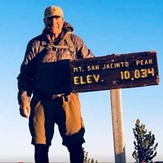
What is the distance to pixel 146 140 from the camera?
182ft

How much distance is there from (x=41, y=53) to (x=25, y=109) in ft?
3.20

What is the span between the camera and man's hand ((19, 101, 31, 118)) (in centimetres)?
752

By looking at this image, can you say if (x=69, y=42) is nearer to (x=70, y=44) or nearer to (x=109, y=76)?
(x=70, y=44)

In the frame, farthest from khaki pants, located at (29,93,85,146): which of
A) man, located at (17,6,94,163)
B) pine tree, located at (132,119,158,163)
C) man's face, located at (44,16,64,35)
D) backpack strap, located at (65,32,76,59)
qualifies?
pine tree, located at (132,119,158,163)

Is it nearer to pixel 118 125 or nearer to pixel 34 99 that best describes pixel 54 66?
pixel 34 99

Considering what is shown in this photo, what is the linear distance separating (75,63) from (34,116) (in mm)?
1091

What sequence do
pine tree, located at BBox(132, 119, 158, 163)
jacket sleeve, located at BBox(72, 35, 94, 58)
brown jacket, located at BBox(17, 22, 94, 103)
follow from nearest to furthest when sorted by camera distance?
brown jacket, located at BBox(17, 22, 94, 103)
jacket sleeve, located at BBox(72, 35, 94, 58)
pine tree, located at BBox(132, 119, 158, 163)

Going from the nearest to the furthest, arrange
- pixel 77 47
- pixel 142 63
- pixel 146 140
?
pixel 142 63
pixel 77 47
pixel 146 140

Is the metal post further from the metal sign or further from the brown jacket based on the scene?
the brown jacket

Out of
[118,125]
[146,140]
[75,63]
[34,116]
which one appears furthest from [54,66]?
[146,140]

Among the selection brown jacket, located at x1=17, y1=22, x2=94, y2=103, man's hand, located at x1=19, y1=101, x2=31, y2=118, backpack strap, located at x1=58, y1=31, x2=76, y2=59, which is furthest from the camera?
backpack strap, located at x1=58, y1=31, x2=76, y2=59

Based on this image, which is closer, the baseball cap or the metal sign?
the metal sign

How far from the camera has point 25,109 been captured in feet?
24.8

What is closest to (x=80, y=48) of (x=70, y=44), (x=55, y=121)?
(x=70, y=44)
